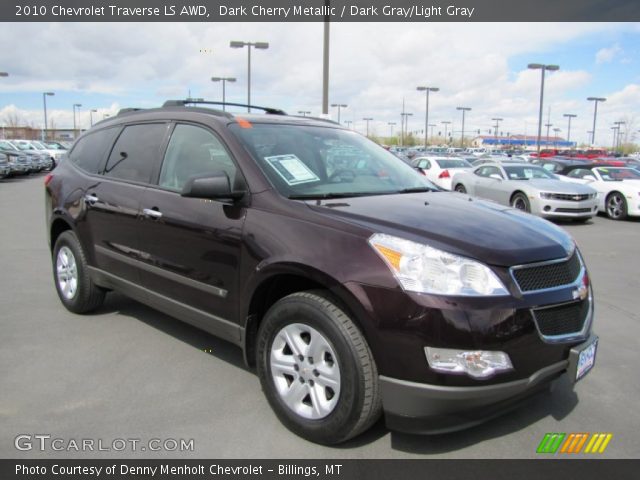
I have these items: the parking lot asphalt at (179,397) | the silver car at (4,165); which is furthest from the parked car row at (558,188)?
the silver car at (4,165)

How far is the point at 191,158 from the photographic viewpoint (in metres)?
3.94

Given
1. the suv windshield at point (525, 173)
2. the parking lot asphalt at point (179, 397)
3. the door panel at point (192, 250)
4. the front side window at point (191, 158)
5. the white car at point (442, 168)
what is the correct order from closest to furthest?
the parking lot asphalt at point (179, 397) → the door panel at point (192, 250) → the front side window at point (191, 158) → the suv windshield at point (525, 173) → the white car at point (442, 168)

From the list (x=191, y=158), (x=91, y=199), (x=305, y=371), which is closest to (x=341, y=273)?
(x=305, y=371)

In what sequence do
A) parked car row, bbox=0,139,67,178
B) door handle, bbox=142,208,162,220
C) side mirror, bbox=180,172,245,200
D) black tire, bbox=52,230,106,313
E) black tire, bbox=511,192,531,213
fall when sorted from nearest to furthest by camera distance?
1. side mirror, bbox=180,172,245,200
2. door handle, bbox=142,208,162,220
3. black tire, bbox=52,230,106,313
4. black tire, bbox=511,192,531,213
5. parked car row, bbox=0,139,67,178

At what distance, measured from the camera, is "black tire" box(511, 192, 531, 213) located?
13348 millimetres

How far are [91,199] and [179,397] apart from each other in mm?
2117

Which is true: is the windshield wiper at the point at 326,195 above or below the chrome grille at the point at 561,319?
above

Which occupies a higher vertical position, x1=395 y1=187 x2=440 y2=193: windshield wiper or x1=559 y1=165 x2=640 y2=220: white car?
x1=395 y1=187 x2=440 y2=193: windshield wiper

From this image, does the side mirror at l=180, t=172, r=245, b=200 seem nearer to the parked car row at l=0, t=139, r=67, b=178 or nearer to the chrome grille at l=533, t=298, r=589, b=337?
the chrome grille at l=533, t=298, r=589, b=337

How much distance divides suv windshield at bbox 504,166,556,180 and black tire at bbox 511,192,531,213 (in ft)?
2.44

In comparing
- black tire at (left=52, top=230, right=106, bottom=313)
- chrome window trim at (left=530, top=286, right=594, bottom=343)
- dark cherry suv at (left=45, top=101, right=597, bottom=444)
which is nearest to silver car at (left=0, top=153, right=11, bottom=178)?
black tire at (left=52, top=230, right=106, bottom=313)

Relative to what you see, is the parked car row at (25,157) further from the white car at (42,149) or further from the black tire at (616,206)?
the black tire at (616,206)

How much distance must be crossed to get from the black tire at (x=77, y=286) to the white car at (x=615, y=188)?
13.5 metres

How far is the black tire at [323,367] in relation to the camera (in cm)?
269
